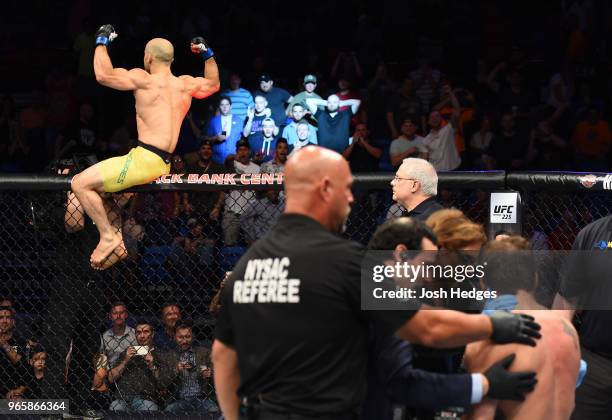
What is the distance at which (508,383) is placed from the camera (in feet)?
10.3

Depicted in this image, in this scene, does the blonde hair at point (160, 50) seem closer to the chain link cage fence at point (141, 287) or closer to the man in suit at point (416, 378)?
the chain link cage fence at point (141, 287)

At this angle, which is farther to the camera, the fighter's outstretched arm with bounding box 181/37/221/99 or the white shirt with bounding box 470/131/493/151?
the white shirt with bounding box 470/131/493/151

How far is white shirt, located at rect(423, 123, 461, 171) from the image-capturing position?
373 inches

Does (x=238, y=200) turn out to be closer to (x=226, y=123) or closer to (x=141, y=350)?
(x=141, y=350)

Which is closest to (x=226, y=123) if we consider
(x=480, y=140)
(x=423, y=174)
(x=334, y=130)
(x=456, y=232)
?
(x=334, y=130)

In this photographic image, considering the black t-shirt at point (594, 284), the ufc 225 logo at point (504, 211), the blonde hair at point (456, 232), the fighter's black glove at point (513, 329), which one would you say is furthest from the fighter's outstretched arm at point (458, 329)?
the ufc 225 logo at point (504, 211)

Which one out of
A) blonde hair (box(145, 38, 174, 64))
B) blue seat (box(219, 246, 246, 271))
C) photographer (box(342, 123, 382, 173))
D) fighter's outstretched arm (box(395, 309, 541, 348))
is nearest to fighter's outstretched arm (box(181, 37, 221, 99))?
blonde hair (box(145, 38, 174, 64))

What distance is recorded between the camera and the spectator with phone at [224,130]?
968 cm

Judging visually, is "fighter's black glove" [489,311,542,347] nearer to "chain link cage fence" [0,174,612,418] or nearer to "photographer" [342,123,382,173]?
"chain link cage fence" [0,174,612,418]

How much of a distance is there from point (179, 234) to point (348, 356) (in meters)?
4.13

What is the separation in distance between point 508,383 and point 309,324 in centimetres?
70

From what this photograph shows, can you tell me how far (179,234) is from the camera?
22.7ft

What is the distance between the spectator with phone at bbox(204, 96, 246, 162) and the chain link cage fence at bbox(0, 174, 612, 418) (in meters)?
2.68

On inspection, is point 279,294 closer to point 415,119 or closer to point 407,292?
point 407,292
